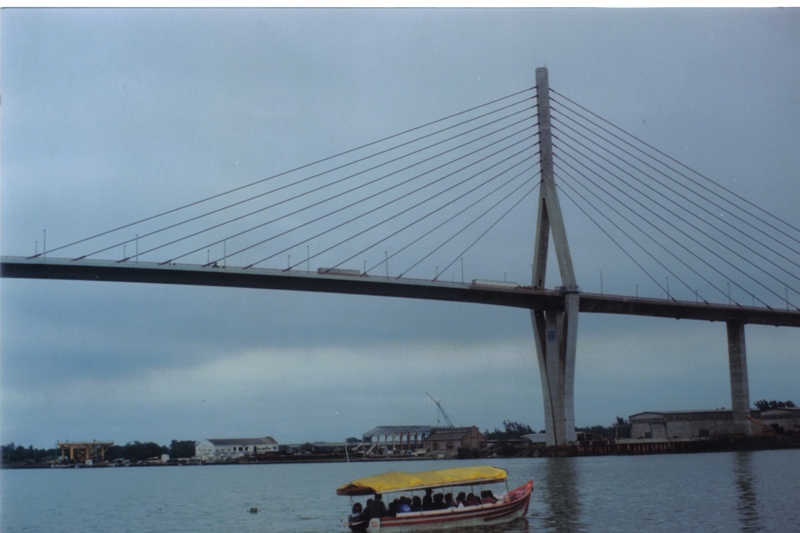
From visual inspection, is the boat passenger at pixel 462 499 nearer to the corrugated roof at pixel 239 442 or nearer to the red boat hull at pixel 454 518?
the red boat hull at pixel 454 518

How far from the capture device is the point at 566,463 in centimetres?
6378

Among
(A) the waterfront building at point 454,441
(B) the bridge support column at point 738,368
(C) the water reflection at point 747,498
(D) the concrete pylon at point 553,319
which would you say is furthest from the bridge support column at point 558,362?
(A) the waterfront building at point 454,441

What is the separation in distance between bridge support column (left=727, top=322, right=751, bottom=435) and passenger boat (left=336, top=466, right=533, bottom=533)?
49280mm

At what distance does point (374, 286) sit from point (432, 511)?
1259 inches

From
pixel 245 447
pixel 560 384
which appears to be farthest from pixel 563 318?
pixel 245 447

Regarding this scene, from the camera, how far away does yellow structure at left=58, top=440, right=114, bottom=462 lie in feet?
457

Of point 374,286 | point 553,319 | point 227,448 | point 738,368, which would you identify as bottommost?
point 227,448

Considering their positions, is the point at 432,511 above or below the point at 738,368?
below

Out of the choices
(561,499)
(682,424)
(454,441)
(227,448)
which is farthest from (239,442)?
(561,499)

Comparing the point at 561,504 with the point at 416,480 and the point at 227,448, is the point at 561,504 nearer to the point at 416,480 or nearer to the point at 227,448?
the point at 416,480

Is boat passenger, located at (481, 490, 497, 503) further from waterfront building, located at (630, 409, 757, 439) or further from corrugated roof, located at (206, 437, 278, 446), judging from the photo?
corrugated roof, located at (206, 437, 278, 446)

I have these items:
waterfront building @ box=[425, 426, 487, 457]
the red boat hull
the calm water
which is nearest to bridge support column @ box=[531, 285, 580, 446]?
the calm water

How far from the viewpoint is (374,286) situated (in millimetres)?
60188

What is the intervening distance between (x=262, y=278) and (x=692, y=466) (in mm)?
29583
